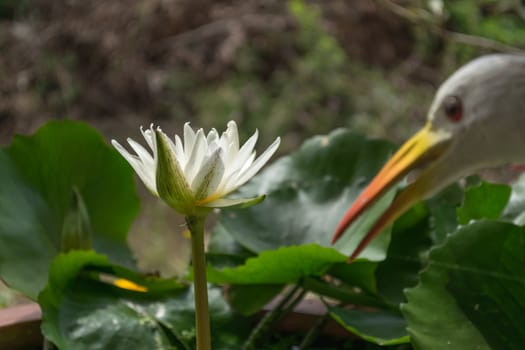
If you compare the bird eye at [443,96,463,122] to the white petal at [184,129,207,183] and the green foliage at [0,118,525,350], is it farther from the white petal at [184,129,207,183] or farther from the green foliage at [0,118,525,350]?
the white petal at [184,129,207,183]

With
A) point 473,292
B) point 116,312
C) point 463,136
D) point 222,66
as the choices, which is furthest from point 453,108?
point 222,66

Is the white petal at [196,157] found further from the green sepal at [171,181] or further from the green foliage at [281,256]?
the green foliage at [281,256]

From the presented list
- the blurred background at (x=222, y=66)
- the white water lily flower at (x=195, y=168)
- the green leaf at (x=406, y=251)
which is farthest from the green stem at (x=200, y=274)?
the blurred background at (x=222, y=66)

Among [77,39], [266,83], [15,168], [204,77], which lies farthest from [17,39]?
[15,168]

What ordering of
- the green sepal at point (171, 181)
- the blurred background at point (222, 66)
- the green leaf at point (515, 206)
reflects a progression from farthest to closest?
1. the blurred background at point (222, 66)
2. the green leaf at point (515, 206)
3. the green sepal at point (171, 181)

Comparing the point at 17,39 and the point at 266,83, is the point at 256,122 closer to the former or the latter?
the point at 266,83
